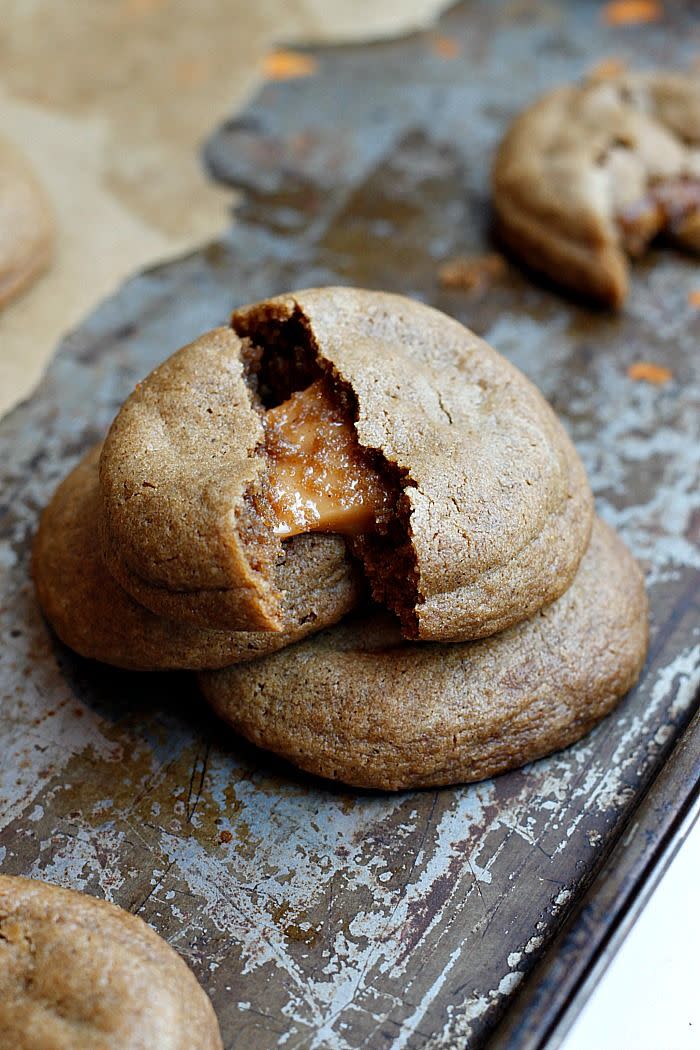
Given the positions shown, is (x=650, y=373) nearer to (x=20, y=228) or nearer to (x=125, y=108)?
(x=20, y=228)

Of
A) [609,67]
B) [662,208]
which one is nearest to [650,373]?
[662,208]

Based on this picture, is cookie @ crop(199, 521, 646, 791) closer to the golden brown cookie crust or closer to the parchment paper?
the golden brown cookie crust

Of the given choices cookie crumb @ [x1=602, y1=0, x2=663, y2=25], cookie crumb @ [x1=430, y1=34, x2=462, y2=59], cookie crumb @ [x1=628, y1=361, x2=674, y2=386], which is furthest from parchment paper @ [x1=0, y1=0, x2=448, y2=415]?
cookie crumb @ [x1=628, y1=361, x2=674, y2=386]

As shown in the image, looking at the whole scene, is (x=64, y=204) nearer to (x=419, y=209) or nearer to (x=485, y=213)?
(x=419, y=209)

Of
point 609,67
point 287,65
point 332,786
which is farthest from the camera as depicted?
point 609,67

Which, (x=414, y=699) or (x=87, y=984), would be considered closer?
(x=87, y=984)

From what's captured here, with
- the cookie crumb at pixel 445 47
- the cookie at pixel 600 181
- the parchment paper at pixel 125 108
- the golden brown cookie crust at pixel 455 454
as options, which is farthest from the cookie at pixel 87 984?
the cookie crumb at pixel 445 47
